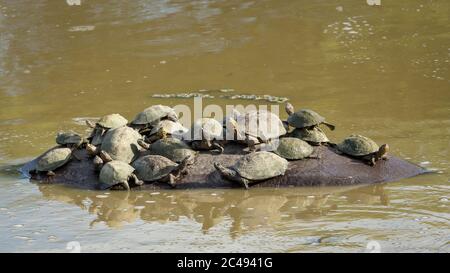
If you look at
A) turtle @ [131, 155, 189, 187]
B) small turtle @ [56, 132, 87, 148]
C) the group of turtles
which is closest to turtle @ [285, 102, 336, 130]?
the group of turtles

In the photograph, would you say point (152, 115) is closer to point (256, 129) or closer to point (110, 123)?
point (110, 123)

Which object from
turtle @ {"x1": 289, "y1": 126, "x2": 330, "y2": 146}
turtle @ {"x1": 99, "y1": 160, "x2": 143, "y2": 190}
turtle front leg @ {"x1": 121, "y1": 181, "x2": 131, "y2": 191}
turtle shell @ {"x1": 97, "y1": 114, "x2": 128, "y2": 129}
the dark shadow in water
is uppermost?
turtle shell @ {"x1": 97, "y1": 114, "x2": 128, "y2": 129}

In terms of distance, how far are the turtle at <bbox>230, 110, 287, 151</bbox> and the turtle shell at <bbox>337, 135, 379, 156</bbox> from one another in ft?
2.14

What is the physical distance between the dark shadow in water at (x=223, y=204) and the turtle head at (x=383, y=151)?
0.37 metres

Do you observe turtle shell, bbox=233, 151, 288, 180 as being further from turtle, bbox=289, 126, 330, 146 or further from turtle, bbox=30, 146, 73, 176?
turtle, bbox=30, 146, 73, 176

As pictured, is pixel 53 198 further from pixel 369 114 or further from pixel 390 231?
pixel 369 114

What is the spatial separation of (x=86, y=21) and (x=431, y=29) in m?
6.53

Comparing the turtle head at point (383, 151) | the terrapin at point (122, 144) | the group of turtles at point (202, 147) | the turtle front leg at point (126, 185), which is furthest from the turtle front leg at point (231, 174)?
the turtle head at point (383, 151)

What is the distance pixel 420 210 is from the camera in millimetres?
6883

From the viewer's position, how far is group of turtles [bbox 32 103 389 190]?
7.86 m

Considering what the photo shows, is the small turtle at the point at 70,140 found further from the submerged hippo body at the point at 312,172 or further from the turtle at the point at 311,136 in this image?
the turtle at the point at 311,136

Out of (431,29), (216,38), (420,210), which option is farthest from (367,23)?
(420,210)

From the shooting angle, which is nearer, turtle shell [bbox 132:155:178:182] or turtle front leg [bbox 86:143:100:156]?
turtle shell [bbox 132:155:178:182]

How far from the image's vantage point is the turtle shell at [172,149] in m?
8.10
